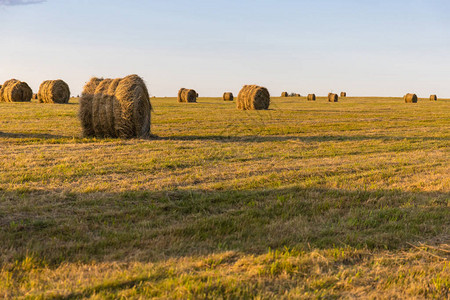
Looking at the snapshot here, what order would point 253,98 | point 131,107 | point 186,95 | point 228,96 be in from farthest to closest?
point 228,96, point 186,95, point 253,98, point 131,107

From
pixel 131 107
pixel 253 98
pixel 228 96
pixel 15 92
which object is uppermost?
pixel 228 96

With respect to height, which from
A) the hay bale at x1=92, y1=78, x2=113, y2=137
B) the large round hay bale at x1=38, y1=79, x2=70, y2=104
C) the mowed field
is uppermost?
the large round hay bale at x1=38, y1=79, x2=70, y2=104

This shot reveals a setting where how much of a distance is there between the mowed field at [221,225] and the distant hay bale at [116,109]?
334 cm

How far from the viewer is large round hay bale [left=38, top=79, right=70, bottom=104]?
33244 mm

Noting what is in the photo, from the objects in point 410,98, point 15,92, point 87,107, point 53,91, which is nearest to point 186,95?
point 53,91

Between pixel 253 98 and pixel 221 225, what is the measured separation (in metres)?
26.0

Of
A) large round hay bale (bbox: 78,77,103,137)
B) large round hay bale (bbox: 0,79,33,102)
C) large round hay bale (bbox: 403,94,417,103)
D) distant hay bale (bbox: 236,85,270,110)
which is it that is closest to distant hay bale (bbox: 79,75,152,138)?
large round hay bale (bbox: 78,77,103,137)

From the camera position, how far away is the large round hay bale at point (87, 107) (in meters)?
14.1

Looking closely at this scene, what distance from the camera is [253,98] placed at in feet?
100

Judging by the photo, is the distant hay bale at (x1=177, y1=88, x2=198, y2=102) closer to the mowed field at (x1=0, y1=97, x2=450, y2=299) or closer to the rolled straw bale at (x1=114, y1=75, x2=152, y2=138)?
the rolled straw bale at (x1=114, y1=75, x2=152, y2=138)

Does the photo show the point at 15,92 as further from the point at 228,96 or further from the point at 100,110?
the point at 100,110

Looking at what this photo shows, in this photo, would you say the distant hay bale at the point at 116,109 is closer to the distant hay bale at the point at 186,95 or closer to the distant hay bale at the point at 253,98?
the distant hay bale at the point at 253,98

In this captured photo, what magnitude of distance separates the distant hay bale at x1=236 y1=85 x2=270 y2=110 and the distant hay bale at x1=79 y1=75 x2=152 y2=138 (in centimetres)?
1713

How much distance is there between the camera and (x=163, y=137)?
14.2 m
